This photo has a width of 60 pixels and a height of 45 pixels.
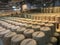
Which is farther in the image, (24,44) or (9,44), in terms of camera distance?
(9,44)

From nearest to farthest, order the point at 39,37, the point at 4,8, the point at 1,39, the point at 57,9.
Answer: the point at 39,37 < the point at 1,39 < the point at 57,9 < the point at 4,8

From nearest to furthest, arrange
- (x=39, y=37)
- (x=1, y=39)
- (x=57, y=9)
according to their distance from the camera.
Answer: (x=39, y=37)
(x=1, y=39)
(x=57, y=9)

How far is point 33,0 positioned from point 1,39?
19.7 feet

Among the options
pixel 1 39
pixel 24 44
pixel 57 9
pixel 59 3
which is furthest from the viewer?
pixel 59 3

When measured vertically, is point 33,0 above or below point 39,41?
above

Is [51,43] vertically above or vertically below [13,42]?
below

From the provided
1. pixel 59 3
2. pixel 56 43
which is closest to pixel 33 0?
pixel 59 3

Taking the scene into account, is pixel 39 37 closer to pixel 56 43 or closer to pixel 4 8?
pixel 56 43

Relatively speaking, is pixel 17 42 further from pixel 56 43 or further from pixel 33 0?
pixel 33 0

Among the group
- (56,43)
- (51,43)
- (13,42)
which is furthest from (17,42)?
(56,43)

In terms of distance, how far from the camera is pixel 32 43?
0.80 meters

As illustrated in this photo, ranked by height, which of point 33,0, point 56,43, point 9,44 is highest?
point 33,0

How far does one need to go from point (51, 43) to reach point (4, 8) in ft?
19.1

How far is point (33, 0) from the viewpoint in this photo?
673 centimetres
